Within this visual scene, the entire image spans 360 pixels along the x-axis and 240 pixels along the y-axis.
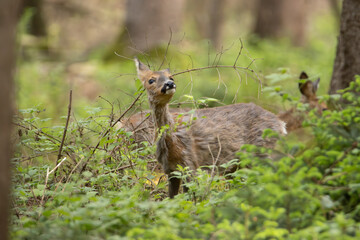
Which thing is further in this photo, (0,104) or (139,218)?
(139,218)

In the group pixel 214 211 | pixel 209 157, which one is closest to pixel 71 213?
pixel 214 211

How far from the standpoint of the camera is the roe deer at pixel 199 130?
22.9 feet

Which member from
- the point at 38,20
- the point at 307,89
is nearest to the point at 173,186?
the point at 307,89

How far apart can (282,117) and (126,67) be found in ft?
24.2

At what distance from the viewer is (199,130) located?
7.86m

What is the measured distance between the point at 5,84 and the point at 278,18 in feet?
60.1

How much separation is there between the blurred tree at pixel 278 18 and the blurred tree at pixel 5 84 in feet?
59.3

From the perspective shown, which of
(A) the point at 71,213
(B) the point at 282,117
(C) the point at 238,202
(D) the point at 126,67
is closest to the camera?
(A) the point at 71,213

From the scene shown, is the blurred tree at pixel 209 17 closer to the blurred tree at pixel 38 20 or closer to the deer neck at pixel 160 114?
the blurred tree at pixel 38 20

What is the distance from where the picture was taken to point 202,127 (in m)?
7.94

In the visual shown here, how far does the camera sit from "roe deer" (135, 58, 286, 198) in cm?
698

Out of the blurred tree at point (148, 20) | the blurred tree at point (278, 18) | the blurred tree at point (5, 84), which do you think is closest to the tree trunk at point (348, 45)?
the blurred tree at point (5, 84)

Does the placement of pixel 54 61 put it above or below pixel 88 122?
above

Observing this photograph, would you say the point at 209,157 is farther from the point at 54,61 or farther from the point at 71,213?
the point at 54,61
